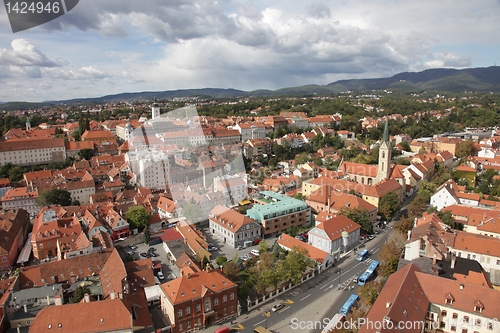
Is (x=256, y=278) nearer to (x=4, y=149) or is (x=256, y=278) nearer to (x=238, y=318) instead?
(x=238, y=318)

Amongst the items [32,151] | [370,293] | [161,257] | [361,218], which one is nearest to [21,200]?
[32,151]

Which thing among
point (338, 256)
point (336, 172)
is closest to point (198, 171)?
point (336, 172)

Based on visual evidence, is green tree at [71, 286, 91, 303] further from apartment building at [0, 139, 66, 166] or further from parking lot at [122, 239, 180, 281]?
apartment building at [0, 139, 66, 166]

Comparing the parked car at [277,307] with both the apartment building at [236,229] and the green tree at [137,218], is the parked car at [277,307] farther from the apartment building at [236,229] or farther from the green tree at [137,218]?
the green tree at [137,218]

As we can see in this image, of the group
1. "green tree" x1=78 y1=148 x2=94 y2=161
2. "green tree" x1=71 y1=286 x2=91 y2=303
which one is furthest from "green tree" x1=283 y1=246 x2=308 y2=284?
"green tree" x1=78 y1=148 x2=94 y2=161

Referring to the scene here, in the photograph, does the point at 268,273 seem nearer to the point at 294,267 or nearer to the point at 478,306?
the point at 294,267

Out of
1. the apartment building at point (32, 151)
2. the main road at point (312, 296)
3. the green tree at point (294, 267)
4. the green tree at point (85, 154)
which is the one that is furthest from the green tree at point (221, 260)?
the apartment building at point (32, 151)
